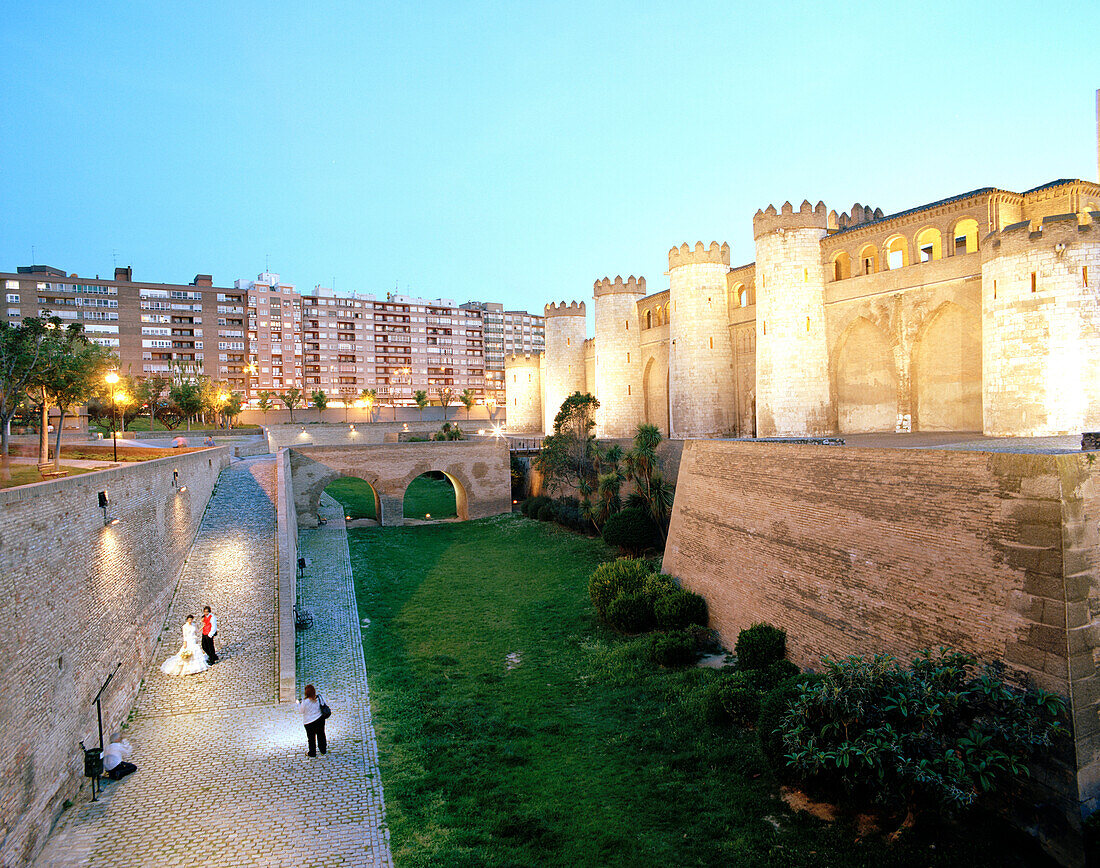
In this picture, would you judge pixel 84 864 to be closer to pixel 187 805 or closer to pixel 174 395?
pixel 187 805

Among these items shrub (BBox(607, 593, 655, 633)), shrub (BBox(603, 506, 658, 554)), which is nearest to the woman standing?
shrub (BBox(607, 593, 655, 633))

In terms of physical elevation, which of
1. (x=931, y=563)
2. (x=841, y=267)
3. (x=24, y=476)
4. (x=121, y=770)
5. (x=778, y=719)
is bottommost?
(x=121, y=770)

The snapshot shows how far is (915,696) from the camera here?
7.69 metres

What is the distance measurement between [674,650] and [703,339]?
15.6 metres

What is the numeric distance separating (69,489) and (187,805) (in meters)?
4.48

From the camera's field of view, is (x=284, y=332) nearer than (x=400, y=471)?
No

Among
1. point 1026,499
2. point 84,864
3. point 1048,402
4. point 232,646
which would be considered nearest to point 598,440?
point 1048,402

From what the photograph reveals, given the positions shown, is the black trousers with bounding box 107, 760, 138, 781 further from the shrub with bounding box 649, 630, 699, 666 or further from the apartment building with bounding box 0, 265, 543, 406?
the apartment building with bounding box 0, 265, 543, 406

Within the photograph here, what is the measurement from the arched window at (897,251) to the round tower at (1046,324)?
19.8ft

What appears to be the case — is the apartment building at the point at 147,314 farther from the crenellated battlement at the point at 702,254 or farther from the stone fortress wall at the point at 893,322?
the crenellated battlement at the point at 702,254

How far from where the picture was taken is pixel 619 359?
109 feet

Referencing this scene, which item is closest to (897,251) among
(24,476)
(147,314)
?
(24,476)

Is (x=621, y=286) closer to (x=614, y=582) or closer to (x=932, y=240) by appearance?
(x=932, y=240)

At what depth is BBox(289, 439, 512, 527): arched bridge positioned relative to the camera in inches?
→ 1099
